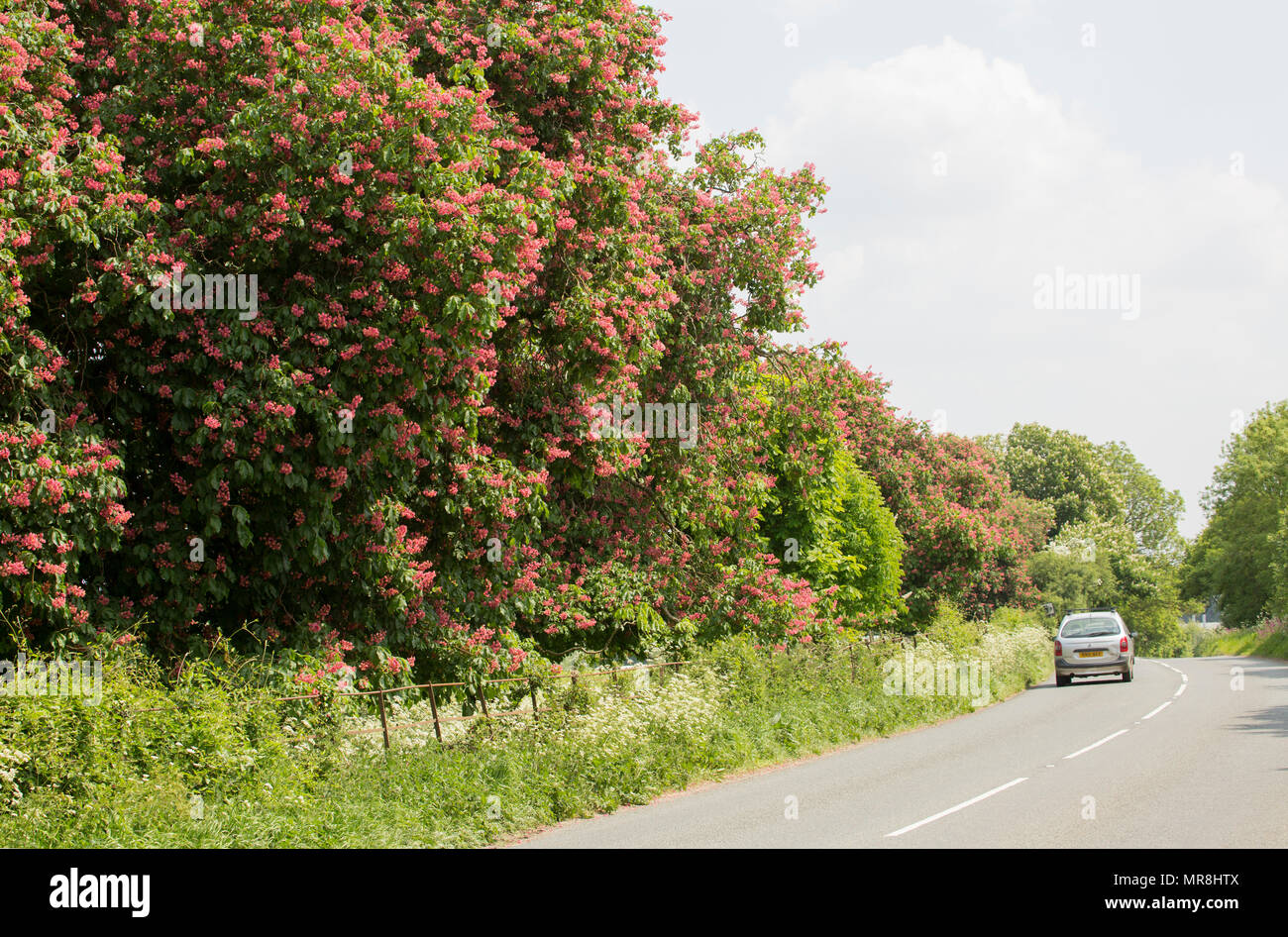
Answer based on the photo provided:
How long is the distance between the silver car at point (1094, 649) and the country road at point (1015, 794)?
8.04 metres

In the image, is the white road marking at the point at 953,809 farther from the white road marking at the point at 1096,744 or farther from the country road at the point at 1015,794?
the white road marking at the point at 1096,744

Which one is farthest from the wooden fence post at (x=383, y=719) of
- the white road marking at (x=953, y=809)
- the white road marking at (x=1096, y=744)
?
the white road marking at (x=1096, y=744)

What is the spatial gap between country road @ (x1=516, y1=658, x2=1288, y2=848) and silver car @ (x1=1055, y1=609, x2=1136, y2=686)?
8.04 metres

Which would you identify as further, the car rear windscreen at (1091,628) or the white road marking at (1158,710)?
the car rear windscreen at (1091,628)

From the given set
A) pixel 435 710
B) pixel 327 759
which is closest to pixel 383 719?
pixel 435 710

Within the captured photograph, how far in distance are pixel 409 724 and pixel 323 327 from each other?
448 centimetres

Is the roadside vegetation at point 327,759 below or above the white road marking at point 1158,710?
above

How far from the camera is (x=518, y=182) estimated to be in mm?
14477

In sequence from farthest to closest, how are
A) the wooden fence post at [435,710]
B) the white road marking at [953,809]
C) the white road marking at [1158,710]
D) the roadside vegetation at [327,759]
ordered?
the white road marking at [1158,710], the wooden fence post at [435,710], the white road marking at [953,809], the roadside vegetation at [327,759]

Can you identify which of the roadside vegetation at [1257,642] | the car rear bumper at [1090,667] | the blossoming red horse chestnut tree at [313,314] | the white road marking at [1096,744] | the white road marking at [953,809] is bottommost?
the roadside vegetation at [1257,642]

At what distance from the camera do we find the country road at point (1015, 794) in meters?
9.97

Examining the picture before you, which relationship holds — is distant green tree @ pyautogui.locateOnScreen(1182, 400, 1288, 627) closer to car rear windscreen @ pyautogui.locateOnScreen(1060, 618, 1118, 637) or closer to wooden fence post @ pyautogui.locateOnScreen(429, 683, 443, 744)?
car rear windscreen @ pyautogui.locateOnScreen(1060, 618, 1118, 637)

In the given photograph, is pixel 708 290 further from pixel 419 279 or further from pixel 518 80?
pixel 419 279

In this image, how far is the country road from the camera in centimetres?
997
